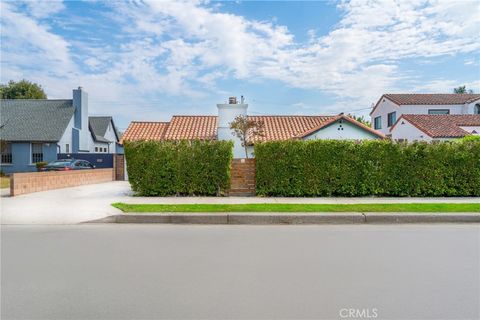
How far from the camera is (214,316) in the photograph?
11.8ft

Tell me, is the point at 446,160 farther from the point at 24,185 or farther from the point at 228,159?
the point at 24,185

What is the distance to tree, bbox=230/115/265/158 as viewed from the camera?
74.6 feet

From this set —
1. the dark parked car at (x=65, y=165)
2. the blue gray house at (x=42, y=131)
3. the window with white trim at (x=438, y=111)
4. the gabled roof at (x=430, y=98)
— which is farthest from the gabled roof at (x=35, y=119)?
the window with white trim at (x=438, y=111)

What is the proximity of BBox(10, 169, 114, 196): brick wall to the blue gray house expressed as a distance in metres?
10.0

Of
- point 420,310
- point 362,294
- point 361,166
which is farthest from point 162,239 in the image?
point 361,166

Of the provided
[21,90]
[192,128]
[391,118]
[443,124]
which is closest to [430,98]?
[391,118]

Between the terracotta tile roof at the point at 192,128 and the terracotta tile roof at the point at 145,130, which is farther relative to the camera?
the terracotta tile roof at the point at 145,130

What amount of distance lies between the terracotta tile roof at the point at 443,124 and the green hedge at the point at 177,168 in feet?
75.8

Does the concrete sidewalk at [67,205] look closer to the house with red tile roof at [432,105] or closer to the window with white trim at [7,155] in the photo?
the window with white trim at [7,155]

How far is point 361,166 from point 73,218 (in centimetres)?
946

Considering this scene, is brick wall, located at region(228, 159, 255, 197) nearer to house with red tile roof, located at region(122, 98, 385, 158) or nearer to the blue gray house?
house with red tile roof, located at region(122, 98, 385, 158)

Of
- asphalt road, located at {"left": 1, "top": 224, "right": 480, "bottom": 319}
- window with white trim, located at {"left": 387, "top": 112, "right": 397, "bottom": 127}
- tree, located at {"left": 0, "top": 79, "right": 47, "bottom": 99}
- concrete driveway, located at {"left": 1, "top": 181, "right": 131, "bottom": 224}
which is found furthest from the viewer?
tree, located at {"left": 0, "top": 79, "right": 47, "bottom": 99}

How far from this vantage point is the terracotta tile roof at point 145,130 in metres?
27.4

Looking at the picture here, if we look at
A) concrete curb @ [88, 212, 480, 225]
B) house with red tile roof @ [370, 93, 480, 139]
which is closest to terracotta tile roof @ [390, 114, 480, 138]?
house with red tile roof @ [370, 93, 480, 139]
